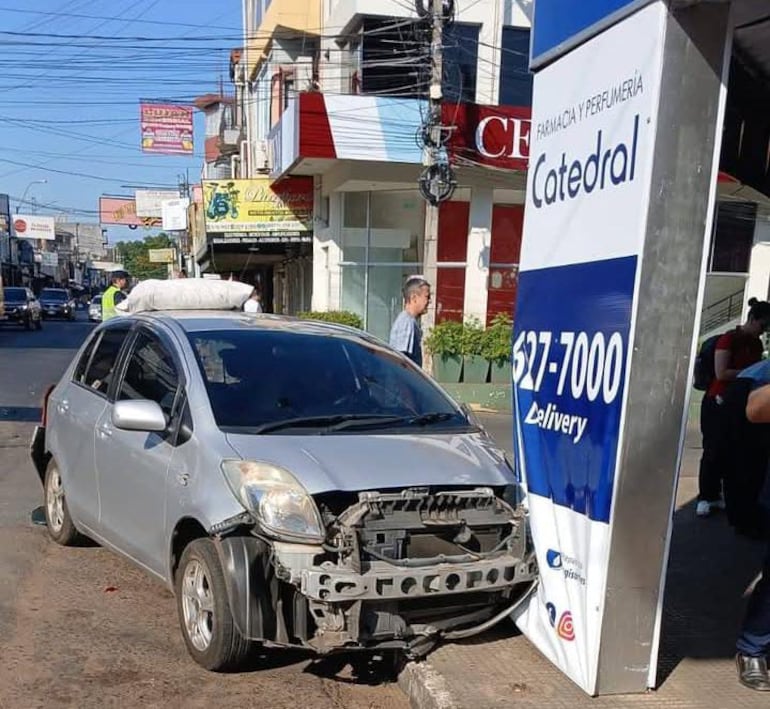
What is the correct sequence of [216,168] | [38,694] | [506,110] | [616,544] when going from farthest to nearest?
[216,168], [506,110], [38,694], [616,544]

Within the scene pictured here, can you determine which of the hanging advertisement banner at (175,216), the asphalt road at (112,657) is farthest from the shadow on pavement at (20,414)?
the hanging advertisement banner at (175,216)

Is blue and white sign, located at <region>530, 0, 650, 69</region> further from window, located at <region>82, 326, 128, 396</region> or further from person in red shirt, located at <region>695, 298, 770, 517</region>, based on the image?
person in red shirt, located at <region>695, 298, 770, 517</region>

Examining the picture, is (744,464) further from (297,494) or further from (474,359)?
(474,359)

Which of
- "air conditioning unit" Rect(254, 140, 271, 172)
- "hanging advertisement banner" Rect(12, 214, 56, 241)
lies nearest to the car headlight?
"air conditioning unit" Rect(254, 140, 271, 172)

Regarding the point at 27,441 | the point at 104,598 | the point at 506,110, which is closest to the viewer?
the point at 104,598

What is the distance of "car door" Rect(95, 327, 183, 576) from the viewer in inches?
159

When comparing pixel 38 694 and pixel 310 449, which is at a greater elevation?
pixel 310 449

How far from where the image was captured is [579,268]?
11.6 ft

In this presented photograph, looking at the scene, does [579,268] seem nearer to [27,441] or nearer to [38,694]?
[38,694]

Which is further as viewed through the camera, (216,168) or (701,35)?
(216,168)

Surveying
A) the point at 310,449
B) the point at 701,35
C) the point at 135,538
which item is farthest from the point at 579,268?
the point at 135,538

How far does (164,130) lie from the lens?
33.9m

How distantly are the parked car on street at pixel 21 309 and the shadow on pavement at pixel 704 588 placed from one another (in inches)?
1175

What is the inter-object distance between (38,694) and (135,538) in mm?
935
